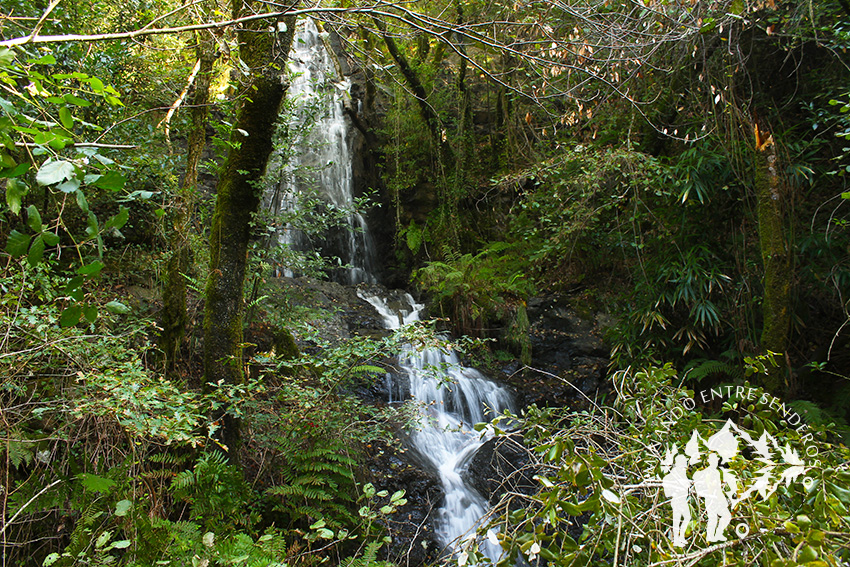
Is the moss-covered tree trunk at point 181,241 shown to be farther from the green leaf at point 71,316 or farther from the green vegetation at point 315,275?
the green leaf at point 71,316

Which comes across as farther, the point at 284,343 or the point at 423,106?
the point at 423,106

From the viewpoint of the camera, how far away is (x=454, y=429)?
13.6 feet

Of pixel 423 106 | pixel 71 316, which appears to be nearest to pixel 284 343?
pixel 71 316

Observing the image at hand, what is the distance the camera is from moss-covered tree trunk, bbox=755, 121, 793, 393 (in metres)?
3.64

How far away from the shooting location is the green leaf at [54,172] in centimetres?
91

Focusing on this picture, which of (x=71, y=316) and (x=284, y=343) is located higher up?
(x=71, y=316)

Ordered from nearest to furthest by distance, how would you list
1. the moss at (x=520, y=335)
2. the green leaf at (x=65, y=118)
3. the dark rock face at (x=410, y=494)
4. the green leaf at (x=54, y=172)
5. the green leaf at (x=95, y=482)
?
the green leaf at (x=54, y=172), the green leaf at (x=65, y=118), the green leaf at (x=95, y=482), the dark rock face at (x=410, y=494), the moss at (x=520, y=335)

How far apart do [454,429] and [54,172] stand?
3.76 metres

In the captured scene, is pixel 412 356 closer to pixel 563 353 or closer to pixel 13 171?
pixel 563 353

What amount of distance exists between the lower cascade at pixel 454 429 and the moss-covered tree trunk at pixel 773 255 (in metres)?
2.47

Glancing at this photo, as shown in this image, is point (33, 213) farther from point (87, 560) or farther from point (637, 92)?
point (637, 92)

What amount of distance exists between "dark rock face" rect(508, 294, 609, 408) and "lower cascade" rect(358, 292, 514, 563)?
0.65 m

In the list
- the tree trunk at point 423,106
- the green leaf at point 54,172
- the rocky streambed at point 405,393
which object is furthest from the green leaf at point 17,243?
the tree trunk at point 423,106

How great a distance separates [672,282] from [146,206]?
19.2ft
